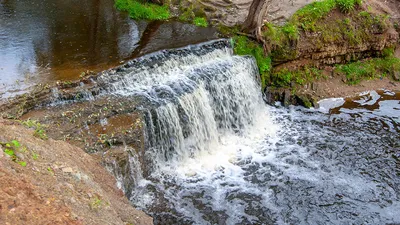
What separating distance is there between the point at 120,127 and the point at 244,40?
572 cm

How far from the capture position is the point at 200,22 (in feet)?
40.8

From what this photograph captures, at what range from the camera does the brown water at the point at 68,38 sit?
8.88 m

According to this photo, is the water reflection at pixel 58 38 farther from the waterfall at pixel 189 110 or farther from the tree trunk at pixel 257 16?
the tree trunk at pixel 257 16

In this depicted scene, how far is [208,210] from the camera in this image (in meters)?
7.07

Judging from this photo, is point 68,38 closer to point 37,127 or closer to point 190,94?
point 190,94

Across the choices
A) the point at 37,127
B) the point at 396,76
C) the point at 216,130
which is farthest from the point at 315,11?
the point at 37,127

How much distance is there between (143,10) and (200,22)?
7.07 ft

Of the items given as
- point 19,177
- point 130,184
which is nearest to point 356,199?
point 130,184

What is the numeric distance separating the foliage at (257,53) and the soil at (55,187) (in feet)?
21.0

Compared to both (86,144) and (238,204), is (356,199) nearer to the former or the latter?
(238,204)

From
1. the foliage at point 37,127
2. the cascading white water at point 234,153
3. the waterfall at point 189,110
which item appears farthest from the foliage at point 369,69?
the foliage at point 37,127

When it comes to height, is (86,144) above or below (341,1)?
below

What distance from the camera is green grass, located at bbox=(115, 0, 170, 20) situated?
41.9ft

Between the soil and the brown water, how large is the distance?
2984 mm
